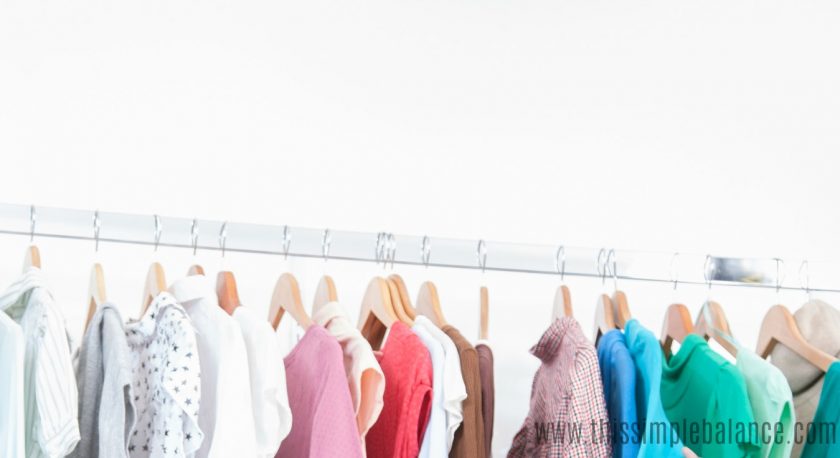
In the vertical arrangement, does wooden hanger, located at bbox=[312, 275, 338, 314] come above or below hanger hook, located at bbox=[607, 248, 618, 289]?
below

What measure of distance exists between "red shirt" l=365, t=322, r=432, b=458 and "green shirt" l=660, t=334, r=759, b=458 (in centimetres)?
47

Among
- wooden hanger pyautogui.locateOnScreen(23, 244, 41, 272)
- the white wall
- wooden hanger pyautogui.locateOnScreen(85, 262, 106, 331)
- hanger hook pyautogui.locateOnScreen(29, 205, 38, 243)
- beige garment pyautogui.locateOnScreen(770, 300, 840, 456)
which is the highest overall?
the white wall

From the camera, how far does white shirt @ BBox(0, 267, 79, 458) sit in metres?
1.74

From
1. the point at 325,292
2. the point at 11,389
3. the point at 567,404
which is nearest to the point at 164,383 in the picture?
the point at 11,389

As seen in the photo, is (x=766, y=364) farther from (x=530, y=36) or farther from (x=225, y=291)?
(x=530, y=36)

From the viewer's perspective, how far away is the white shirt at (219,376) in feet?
6.01

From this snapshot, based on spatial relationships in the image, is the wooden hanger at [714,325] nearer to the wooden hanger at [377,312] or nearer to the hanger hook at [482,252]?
the hanger hook at [482,252]

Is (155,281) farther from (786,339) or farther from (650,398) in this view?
(786,339)

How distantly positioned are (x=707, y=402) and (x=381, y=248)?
0.66m

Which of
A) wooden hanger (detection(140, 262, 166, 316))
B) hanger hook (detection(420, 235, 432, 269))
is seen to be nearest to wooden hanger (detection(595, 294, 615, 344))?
hanger hook (detection(420, 235, 432, 269))

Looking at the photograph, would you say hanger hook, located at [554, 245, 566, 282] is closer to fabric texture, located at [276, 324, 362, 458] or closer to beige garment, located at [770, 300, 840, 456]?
beige garment, located at [770, 300, 840, 456]

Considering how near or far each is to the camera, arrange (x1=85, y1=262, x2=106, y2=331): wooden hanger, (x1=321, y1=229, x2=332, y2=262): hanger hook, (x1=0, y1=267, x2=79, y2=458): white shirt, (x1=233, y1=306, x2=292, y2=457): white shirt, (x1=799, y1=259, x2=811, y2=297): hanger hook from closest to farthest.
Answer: (x1=0, y1=267, x2=79, y2=458): white shirt < (x1=233, y1=306, x2=292, y2=457): white shirt < (x1=85, y1=262, x2=106, y2=331): wooden hanger < (x1=321, y1=229, x2=332, y2=262): hanger hook < (x1=799, y1=259, x2=811, y2=297): hanger hook

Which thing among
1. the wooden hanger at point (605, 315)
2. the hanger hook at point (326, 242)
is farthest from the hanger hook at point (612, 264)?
the hanger hook at point (326, 242)

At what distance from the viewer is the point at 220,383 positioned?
1.86 meters
